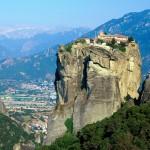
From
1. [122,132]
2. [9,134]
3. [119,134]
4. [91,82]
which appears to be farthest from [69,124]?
[9,134]

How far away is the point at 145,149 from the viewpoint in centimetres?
2892

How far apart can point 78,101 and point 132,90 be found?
11.7 ft

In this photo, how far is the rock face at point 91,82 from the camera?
37.8 m

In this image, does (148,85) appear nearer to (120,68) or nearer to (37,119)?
(120,68)

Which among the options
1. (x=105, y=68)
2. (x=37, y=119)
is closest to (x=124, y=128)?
(x=105, y=68)

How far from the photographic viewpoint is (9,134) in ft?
309

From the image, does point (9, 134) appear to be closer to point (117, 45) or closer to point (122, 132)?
point (117, 45)

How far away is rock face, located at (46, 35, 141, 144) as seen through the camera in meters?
37.8

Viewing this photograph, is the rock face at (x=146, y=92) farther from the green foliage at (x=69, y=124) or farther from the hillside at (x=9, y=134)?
the hillside at (x=9, y=134)

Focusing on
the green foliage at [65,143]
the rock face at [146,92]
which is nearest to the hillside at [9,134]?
A: the green foliage at [65,143]

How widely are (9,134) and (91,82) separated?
57693 millimetres

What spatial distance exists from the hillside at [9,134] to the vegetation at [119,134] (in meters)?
52.6

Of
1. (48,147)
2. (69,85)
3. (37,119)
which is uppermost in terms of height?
(69,85)

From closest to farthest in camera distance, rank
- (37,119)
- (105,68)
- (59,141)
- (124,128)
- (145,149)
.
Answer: (145,149) → (124,128) → (59,141) → (105,68) → (37,119)
